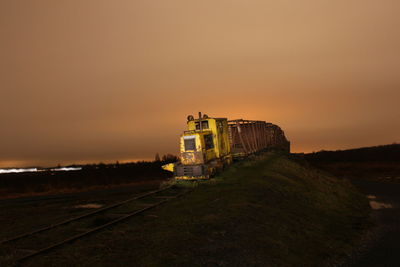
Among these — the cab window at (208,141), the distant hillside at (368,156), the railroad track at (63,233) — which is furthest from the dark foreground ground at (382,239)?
the distant hillside at (368,156)

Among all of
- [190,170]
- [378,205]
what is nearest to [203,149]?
[190,170]

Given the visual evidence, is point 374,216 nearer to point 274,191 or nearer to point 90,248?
point 274,191

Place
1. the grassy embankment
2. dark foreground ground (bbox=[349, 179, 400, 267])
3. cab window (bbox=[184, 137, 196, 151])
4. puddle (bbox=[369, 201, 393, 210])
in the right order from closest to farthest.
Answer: the grassy embankment → dark foreground ground (bbox=[349, 179, 400, 267]) → cab window (bbox=[184, 137, 196, 151]) → puddle (bbox=[369, 201, 393, 210])

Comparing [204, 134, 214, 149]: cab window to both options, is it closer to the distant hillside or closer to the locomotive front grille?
the locomotive front grille

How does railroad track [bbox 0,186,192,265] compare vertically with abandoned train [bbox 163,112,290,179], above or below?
below

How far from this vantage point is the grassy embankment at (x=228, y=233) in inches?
332

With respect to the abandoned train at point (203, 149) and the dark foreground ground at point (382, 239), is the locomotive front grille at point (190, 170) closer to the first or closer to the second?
the abandoned train at point (203, 149)

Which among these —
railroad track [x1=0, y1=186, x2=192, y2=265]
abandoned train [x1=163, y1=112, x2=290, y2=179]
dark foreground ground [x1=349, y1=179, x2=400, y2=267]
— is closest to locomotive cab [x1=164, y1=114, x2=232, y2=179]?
abandoned train [x1=163, y1=112, x2=290, y2=179]

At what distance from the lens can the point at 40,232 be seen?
11250 mm

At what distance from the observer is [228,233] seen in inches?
416

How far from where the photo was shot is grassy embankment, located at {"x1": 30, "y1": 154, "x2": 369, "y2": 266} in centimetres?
842

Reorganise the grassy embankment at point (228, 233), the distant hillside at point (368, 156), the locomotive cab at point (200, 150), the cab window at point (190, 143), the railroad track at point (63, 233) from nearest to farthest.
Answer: the grassy embankment at point (228, 233)
the railroad track at point (63, 233)
the locomotive cab at point (200, 150)
the cab window at point (190, 143)
the distant hillside at point (368, 156)

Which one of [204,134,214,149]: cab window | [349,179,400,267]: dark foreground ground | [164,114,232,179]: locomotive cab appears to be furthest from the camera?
[204,134,214,149]: cab window

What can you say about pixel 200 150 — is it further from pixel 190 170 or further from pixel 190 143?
pixel 190 170
